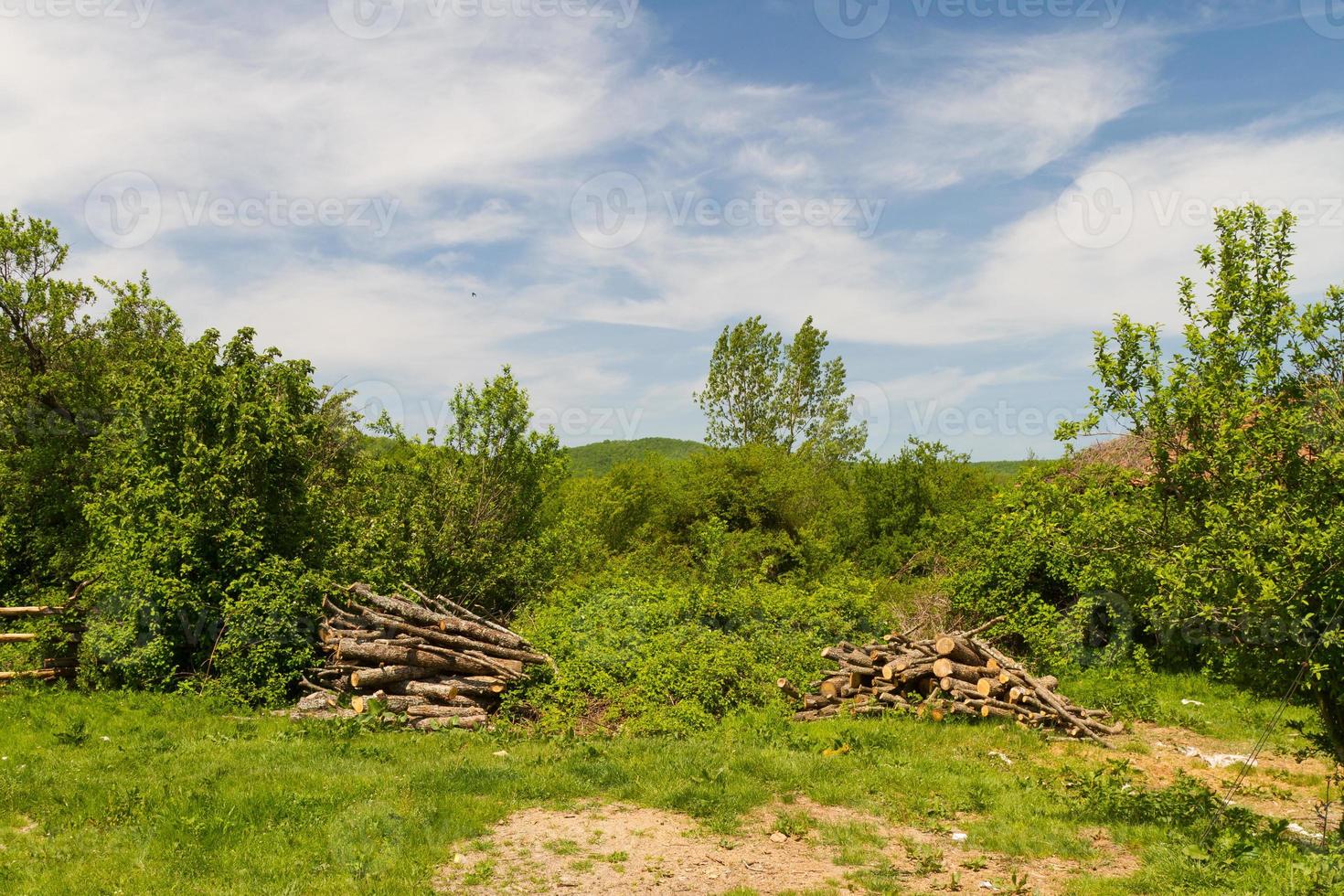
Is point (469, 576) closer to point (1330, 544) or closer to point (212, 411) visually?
point (212, 411)

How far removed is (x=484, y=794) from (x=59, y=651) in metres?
10.9

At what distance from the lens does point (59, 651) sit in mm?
15602

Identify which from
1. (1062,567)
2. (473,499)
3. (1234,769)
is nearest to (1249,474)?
(1234,769)

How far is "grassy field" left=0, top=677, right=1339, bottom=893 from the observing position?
293 inches

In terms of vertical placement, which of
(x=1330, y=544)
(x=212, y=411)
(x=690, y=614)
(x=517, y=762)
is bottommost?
(x=517, y=762)

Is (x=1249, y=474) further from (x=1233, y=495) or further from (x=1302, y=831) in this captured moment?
(x=1302, y=831)

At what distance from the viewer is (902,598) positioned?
76.1 ft

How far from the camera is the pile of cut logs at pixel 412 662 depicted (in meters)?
14.1

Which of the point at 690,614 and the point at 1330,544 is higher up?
the point at 1330,544

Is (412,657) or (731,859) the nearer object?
(731,859)

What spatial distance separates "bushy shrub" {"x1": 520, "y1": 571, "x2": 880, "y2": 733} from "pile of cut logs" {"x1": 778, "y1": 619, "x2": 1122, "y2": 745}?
2.19 ft

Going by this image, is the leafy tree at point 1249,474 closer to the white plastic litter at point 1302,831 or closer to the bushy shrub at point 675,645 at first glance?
the white plastic litter at point 1302,831

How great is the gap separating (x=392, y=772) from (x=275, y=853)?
2659 mm

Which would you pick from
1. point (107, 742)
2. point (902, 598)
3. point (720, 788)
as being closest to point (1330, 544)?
point (720, 788)
